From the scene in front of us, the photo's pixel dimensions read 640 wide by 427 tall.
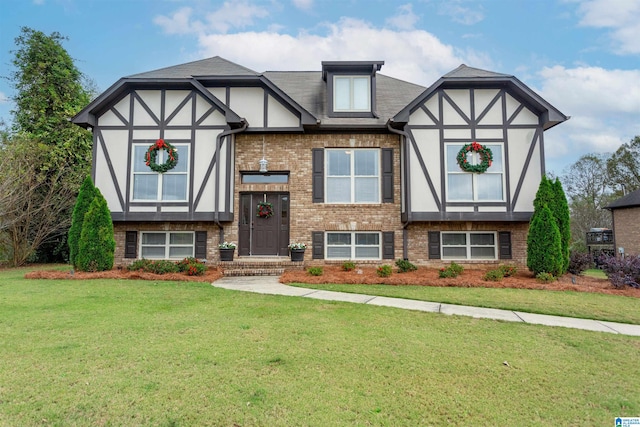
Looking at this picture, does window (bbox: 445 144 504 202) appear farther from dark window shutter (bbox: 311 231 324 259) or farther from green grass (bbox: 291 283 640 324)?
dark window shutter (bbox: 311 231 324 259)

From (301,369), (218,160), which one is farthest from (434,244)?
(301,369)

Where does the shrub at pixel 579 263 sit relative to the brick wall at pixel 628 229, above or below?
below

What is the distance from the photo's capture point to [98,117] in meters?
11.0

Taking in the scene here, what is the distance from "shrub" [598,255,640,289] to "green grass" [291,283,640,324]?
1.22m

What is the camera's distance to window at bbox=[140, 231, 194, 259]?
11203 millimetres

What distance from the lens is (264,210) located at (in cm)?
1120

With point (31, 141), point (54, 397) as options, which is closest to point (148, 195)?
point (31, 141)

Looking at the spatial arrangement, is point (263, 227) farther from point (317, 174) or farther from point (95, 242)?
point (95, 242)

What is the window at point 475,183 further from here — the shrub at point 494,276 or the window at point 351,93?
the window at point 351,93

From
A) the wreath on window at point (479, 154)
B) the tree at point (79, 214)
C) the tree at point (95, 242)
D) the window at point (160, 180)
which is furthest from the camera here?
the window at point (160, 180)

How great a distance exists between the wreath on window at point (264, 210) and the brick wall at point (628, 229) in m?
18.4

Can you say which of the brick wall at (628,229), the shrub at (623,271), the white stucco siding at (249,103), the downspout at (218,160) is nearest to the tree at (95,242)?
the downspout at (218,160)

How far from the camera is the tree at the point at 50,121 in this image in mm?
14195

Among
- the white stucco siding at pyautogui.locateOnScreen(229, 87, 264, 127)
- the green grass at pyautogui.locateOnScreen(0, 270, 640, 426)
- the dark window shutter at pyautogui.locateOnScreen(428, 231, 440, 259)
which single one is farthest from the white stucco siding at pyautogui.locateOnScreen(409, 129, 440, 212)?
the green grass at pyautogui.locateOnScreen(0, 270, 640, 426)
